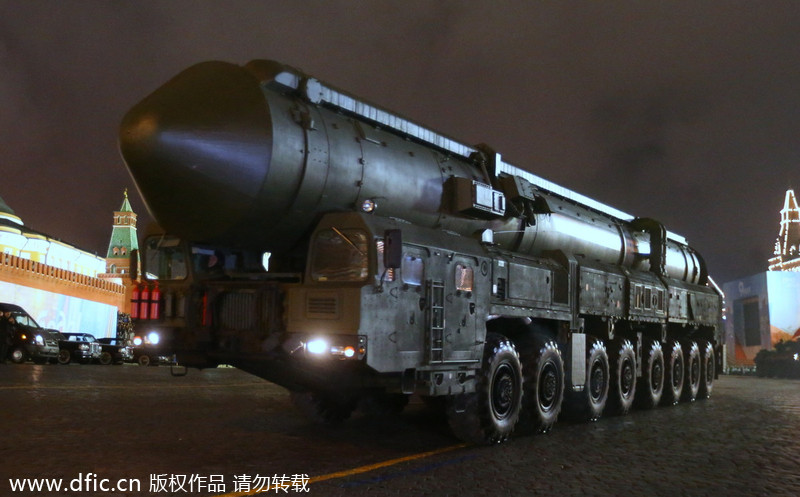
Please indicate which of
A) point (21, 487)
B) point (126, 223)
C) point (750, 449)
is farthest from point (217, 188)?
point (126, 223)

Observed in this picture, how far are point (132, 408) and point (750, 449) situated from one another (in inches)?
364

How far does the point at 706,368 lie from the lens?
17.8 meters

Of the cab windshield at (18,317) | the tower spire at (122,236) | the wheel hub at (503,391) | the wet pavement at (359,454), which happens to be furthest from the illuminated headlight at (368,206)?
the tower spire at (122,236)

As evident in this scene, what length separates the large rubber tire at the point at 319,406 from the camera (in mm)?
10641

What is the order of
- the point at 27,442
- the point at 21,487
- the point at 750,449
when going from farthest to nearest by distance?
the point at 750,449 → the point at 27,442 → the point at 21,487

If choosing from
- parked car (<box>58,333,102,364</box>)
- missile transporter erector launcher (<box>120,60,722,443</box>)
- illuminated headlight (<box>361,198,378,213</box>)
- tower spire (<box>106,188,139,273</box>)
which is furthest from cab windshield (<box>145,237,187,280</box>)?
tower spire (<box>106,188,139,273</box>)

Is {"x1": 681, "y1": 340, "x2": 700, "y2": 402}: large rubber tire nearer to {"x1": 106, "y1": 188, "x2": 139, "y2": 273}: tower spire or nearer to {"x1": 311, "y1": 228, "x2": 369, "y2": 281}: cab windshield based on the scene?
{"x1": 311, "y1": 228, "x2": 369, "y2": 281}: cab windshield

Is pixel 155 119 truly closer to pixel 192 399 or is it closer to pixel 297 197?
pixel 297 197

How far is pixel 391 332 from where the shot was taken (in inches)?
303

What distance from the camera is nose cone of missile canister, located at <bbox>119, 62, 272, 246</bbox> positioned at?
761 centimetres

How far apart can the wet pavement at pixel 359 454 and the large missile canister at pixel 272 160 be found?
96.7 inches

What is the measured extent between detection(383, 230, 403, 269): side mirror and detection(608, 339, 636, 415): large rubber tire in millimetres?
7043

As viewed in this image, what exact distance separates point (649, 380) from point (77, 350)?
26.4m

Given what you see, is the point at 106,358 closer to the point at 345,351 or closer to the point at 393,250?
the point at 345,351
